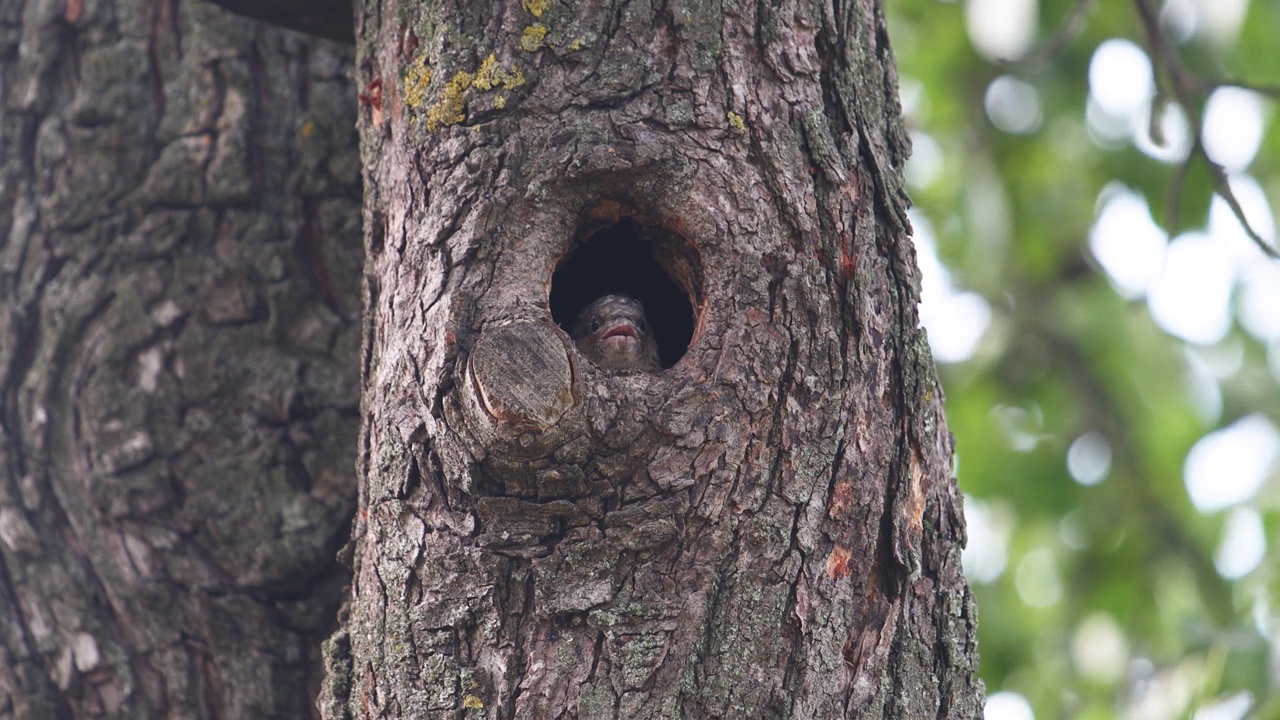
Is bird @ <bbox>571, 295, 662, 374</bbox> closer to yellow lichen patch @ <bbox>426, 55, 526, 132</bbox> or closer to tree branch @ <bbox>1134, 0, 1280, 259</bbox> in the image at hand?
yellow lichen patch @ <bbox>426, 55, 526, 132</bbox>

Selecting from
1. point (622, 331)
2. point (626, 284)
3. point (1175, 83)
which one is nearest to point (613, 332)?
point (622, 331)

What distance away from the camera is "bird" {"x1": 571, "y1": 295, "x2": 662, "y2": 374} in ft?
8.93

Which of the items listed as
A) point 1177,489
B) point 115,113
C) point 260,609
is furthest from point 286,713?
point 1177,489

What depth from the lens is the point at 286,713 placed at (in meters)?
2.64

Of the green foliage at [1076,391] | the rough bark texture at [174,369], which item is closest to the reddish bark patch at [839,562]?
the rough bark texture at [174,369]

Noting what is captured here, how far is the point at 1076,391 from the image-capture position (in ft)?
14.7

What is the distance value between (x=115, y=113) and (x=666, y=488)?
70.3 inches

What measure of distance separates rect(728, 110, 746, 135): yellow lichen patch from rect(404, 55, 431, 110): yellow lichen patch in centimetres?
52

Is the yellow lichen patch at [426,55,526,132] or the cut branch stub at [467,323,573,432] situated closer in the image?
the cut branch stub at [467,323,573,432]

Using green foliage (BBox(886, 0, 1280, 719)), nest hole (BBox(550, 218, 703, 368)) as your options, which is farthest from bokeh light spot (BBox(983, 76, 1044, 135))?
nest hole (BBox(550, 218, 703, 368))

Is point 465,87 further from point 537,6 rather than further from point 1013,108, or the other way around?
point 1013,108

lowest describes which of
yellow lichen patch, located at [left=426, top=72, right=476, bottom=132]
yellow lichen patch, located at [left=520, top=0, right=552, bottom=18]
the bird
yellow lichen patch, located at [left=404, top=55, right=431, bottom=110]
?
the bird

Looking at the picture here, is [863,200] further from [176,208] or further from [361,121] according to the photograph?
[176,208]

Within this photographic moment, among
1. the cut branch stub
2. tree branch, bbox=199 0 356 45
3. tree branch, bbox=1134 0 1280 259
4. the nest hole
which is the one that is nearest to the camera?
the cut branch stub
